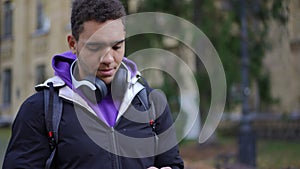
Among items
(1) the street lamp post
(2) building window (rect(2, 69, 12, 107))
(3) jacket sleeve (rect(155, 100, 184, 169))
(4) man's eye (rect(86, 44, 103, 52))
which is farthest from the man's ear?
(2) building window (rect(2, 69, 12, 107))

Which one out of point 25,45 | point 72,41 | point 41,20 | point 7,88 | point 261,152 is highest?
point 41,20

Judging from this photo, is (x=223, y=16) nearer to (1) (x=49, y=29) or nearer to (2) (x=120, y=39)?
(2) (x=120, y=39)

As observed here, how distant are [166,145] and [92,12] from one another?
2.40 feet

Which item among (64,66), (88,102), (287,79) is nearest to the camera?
(88,102)

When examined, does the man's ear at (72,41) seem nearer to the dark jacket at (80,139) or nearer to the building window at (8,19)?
the dark jacket at (80,139)

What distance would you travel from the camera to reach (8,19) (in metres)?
29.9

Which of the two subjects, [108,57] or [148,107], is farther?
[148,107]

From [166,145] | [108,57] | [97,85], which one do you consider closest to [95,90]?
[97,85]

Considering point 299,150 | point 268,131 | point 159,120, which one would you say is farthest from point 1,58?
point 159,120

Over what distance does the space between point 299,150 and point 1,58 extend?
22562 mm

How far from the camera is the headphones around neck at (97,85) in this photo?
6.21 feet

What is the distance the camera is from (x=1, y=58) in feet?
99.5

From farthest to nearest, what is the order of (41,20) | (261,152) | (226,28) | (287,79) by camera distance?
(41,20) < (287,79) < (261,152) < (226,28)

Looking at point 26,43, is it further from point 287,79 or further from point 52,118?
point 52,118
